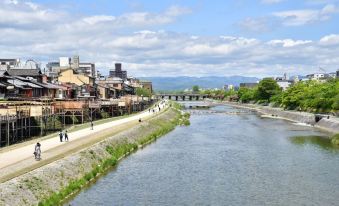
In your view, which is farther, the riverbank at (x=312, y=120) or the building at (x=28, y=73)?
the building at (x=28, y=73)

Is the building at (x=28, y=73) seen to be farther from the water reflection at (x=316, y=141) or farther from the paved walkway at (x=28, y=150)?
the water reflection at (x=316, y=141)

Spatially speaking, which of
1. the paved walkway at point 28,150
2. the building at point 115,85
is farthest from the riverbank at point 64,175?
the building at point 115,85

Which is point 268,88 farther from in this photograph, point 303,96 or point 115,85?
point 115,85

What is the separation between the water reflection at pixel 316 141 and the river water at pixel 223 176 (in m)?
0.13

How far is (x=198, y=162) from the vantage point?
48719 mm

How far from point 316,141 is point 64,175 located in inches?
1642

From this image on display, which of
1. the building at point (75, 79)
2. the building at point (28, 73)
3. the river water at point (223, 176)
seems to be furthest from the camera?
the building at point (75, 79)

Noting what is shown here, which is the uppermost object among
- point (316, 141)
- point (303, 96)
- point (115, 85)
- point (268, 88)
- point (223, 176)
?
point (115, 85)

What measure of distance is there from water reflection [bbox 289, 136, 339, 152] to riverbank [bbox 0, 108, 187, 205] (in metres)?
22.2

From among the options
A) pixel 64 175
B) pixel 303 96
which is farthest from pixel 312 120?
pixel 64 175

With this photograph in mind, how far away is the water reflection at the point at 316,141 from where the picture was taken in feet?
198

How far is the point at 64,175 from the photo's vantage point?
35.8 metres

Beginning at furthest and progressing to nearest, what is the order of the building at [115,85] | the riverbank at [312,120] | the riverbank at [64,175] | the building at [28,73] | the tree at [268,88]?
1. the tree at [268,88]
2. the building at [115,85]
3. the building at [28,73]
4. the riverbank at [312,120]
5. the riverbank at [64,175]

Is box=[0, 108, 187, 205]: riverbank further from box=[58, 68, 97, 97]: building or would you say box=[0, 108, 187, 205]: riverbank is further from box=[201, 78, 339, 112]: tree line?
box=[201, 78, 339, 112]: tree line
